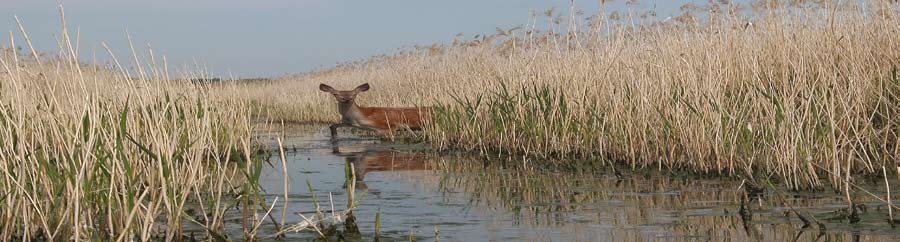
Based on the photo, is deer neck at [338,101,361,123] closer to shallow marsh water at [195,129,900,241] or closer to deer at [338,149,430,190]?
deer at [338,149,430,190]

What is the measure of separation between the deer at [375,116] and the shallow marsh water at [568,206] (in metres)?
4.49

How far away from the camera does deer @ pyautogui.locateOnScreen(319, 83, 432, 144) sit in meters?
13.1

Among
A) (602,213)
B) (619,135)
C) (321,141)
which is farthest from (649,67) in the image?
(321,141)

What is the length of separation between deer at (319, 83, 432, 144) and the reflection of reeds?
17.3 feet

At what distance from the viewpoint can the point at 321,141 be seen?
13.7m

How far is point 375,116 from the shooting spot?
13.5m

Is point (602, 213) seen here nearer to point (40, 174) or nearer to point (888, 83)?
point (40, 174)

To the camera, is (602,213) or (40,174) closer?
(40,174)

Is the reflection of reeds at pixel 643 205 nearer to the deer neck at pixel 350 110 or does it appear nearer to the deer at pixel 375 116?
the deer at pixel 375 116

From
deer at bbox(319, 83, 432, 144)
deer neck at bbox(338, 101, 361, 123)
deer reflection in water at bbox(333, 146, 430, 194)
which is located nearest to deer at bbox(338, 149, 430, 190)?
deer reflection in water at bbox(333, 146, 430, 194)

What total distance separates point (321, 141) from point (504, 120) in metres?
4.58

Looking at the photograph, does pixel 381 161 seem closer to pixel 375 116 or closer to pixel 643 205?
pixel 375 116

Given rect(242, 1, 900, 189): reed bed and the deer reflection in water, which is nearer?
rect(242, 1, 900, 189): reed bed

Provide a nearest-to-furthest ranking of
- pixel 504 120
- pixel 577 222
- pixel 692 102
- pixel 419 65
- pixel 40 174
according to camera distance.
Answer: pixel 40 174, pixel 577 222, pixel 692 102, pixel 504 120, pixel 419 65
